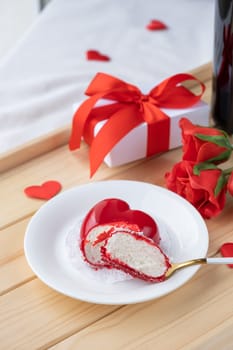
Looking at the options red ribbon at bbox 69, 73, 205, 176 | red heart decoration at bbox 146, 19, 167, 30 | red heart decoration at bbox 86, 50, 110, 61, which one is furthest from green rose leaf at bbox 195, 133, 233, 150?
red heart decoration at bbox 146, 19, 167, 30

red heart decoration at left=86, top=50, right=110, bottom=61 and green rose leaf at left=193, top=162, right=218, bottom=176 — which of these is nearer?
green rose leaf at left=193, top=162, right=218, bottom=176

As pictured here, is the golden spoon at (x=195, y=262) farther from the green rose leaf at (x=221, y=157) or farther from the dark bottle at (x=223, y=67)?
the dark bottle at (x=223, y=67)

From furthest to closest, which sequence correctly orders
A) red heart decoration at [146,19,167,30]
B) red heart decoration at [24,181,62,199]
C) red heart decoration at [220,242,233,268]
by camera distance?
1. red heart decoration at [146,19,167,30]
2. red heart decoration at [24,181,62,199]
3. red heart decoration at [220,242,233,268]

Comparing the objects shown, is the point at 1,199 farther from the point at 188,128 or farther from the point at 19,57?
the point at 19,57

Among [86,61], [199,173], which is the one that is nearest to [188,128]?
[199,173]

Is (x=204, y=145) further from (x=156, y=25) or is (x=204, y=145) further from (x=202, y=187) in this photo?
(x=156, y=25)

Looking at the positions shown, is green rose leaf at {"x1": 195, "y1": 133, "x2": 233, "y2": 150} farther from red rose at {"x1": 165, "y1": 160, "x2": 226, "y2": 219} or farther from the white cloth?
the white cloth
